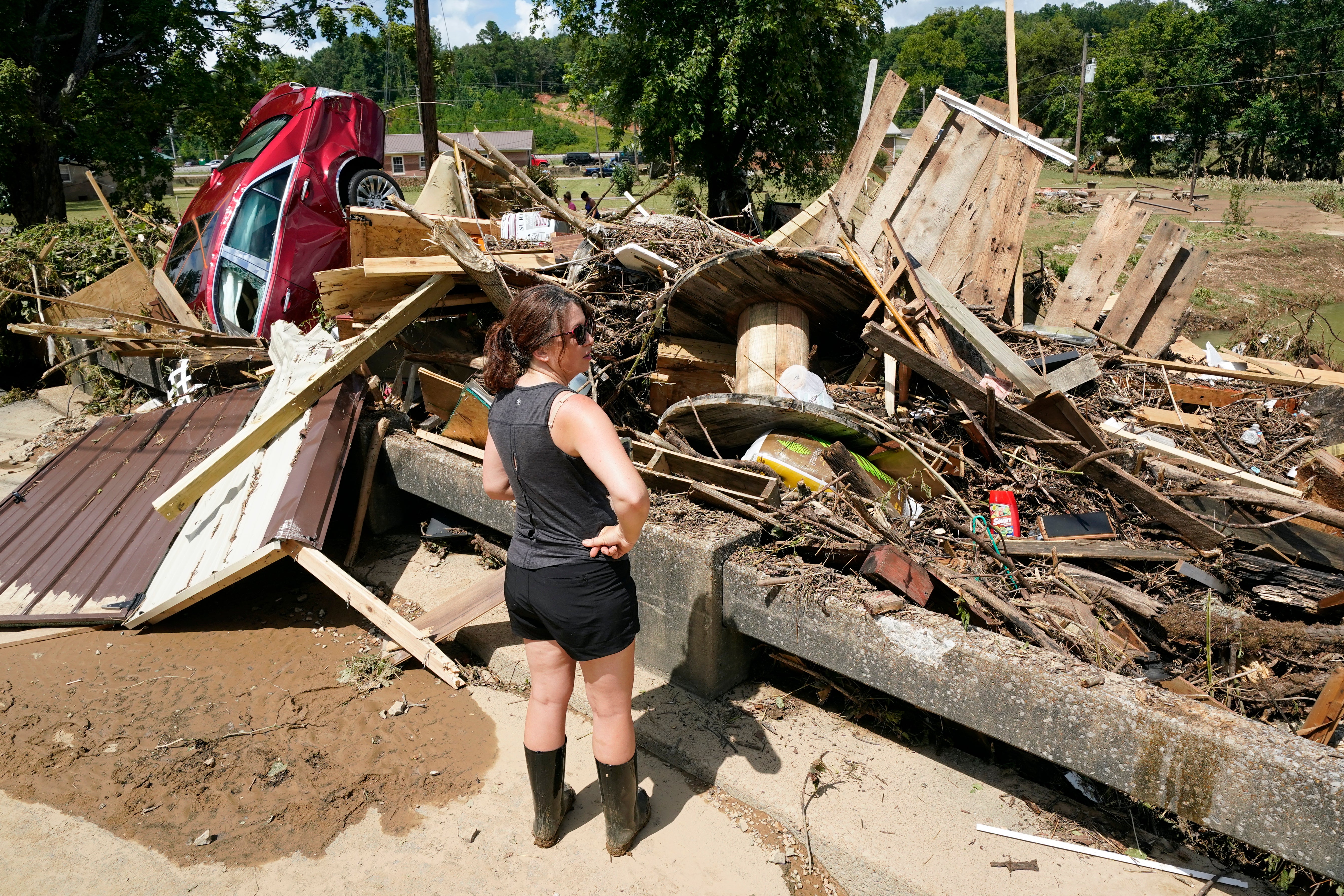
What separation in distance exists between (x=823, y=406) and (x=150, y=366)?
6543 millimetres

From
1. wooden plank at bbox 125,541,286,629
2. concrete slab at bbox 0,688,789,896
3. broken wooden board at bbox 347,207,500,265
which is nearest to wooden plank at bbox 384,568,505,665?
wooden plank at bbox 125,541,286,629

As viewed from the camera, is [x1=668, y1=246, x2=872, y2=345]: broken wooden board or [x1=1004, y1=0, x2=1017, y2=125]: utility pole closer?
[x1=668, y1=246, x2=872, y2=345]: broken wooden board

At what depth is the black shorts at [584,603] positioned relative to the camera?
2.45m

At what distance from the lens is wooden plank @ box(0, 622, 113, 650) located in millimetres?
4113

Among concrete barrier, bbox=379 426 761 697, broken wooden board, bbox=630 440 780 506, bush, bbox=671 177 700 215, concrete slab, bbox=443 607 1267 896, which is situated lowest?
concrete slab, bbox=443 607 1267 896

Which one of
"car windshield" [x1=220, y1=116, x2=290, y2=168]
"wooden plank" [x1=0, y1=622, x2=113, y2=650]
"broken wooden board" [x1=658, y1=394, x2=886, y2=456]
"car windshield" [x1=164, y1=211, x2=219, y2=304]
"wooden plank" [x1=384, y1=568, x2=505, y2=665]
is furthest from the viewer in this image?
"car windshield" [x1=220, y1=116, x2=290, y2=168]

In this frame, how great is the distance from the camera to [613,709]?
2.60m

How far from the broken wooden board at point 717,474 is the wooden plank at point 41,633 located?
9.75ft

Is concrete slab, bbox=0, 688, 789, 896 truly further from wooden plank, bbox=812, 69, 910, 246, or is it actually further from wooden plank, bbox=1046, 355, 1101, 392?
wooden plank, bbox=812, 69, 910, 246

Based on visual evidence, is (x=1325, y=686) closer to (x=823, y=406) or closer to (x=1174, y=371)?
(x=823, y=406)

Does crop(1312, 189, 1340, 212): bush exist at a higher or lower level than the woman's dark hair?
higher

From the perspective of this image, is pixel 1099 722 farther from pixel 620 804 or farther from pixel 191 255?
pixel 191 255

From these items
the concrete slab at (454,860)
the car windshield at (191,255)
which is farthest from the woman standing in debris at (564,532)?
the car windshield at (191,255)

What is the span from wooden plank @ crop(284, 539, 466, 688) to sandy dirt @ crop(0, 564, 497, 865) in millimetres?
93
